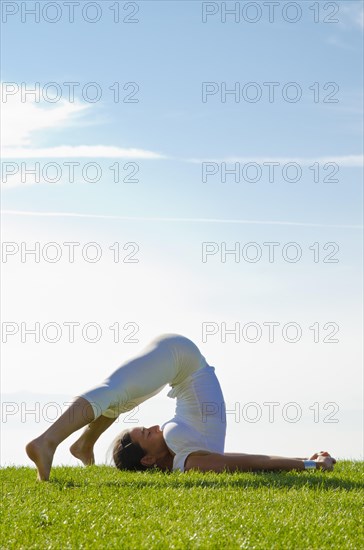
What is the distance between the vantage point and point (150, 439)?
6.99 m

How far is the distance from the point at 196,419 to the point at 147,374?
0.76m

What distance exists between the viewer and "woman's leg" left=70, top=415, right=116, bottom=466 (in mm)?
7465

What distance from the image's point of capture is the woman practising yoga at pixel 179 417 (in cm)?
649

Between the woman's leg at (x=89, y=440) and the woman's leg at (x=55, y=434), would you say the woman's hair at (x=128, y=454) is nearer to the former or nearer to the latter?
the woman's leg at (x=89, y=440)

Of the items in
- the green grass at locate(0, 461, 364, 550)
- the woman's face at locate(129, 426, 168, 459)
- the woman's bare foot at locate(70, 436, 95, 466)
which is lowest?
the woman's bare foot at locate(70, 436, 95, 466)

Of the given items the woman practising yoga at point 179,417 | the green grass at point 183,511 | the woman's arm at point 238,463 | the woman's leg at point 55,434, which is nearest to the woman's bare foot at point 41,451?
the woman's leg at point 55,434

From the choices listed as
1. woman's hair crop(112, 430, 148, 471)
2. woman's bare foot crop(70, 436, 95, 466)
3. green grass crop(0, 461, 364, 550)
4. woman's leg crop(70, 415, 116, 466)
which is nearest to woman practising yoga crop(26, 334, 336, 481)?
woman's hair crop(112, 430, 148, 471)

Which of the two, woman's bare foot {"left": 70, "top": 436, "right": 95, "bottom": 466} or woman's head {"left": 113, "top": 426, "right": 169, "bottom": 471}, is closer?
woman's head {"left": 113, "top": 426, "right": 169, "bottom": 471}

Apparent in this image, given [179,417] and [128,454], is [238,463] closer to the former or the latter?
[179,417]

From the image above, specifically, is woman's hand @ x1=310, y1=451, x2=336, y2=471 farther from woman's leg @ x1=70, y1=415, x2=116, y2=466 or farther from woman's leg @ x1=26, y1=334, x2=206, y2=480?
woman's leg @ x1=70, y1=415, x2=116, y2=466

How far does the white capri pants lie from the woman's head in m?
0.25

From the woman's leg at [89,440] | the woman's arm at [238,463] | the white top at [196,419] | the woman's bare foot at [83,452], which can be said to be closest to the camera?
the woman's arm at [238,463]

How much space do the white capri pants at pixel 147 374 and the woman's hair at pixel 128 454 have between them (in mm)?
236

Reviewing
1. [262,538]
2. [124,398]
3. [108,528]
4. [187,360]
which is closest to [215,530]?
[262,538]
